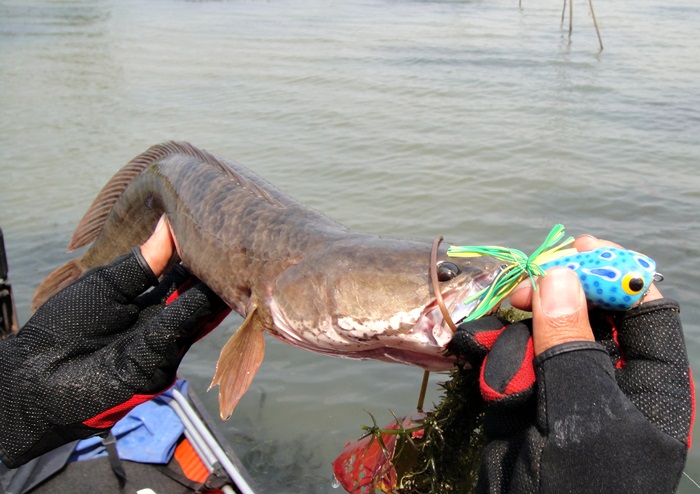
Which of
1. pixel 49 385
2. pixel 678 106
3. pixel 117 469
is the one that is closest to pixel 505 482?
pixel 49 385

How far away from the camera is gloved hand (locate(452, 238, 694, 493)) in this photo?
1.42m

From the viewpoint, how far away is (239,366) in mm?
2604

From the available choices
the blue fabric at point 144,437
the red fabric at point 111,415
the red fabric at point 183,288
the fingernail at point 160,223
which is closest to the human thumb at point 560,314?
the red fabric at point 111,415

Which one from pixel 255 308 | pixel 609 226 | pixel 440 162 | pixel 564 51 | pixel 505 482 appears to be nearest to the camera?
pixel 505 482

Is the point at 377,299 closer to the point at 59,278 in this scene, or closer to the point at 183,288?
the point at 183,288

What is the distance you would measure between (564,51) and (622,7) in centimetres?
1189

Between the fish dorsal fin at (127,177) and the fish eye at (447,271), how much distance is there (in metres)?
1.29

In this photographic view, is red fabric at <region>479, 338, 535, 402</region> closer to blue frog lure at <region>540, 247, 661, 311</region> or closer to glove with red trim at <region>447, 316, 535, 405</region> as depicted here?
glove with red trim at <region>447, 316, 535, 405</region>

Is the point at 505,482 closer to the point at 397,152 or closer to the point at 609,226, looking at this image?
the point at 609,226

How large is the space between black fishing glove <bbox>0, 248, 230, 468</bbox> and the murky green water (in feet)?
6.45

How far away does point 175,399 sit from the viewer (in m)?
4.00

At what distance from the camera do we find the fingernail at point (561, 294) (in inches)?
61.5

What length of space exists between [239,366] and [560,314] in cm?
146

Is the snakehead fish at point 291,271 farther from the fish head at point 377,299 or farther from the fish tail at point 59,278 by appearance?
the fish tail at point 59,278
